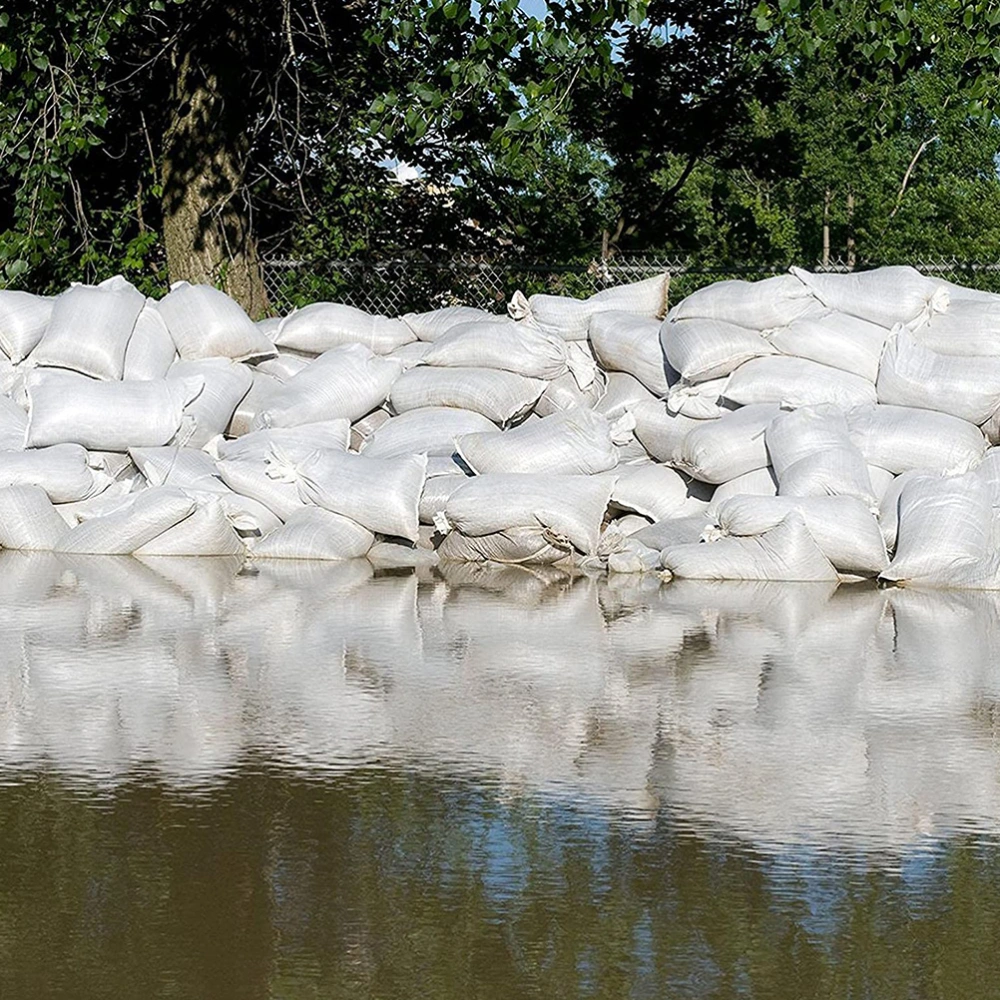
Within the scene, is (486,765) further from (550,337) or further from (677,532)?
(550,337)

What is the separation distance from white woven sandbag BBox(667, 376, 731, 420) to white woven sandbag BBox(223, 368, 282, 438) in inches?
76.8

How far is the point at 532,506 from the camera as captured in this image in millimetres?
6867

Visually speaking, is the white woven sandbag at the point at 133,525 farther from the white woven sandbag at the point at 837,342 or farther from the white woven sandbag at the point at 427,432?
the white woven sandbag at the point at 837,342

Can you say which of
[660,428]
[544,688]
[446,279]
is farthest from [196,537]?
[446,279]

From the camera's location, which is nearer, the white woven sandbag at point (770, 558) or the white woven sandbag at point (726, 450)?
the white woven sandbag at point (770, 558)

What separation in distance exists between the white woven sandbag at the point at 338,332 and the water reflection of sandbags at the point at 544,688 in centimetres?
215

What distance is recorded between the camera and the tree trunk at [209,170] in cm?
1068

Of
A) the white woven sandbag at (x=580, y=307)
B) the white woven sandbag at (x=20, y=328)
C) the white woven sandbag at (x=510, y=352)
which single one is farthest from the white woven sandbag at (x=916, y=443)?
the white woven sandbag at (x=20, y=328)

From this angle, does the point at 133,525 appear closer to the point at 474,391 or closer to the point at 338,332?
the point at 474,391

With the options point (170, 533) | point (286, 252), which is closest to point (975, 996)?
point (170, 533)

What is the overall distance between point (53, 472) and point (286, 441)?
1005 millimetres

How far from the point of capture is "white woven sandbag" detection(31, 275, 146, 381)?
7.91 meters

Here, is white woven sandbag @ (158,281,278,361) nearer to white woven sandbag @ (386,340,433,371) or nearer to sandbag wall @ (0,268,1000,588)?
sandbag wall @ (0,268,1000,588)

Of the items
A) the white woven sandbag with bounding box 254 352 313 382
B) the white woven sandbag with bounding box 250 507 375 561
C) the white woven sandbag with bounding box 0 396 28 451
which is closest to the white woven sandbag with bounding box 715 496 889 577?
the white woven sandbag with bounding box 250 507 375 561
